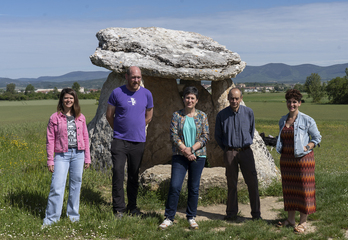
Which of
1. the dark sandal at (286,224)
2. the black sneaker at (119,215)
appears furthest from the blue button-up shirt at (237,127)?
the black sneaker at (119,215)

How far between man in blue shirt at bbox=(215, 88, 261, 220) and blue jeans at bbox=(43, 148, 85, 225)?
2.41m

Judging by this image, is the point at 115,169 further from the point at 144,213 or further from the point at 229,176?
the point at 229,176

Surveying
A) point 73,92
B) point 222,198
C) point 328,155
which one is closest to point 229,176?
point 222,198

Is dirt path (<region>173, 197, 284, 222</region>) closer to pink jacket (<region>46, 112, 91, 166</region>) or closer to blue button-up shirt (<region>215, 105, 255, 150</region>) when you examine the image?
blue button-up shirt (<region>215, 105, 255, 150</region>)

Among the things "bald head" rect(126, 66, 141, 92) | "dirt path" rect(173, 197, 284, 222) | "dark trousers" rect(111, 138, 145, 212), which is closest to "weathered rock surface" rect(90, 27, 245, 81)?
"bald head" rect(126, 66, 141, 92)

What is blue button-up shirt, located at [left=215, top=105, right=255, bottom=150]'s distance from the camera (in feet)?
18.9

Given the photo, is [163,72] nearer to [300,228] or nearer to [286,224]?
[286,224]

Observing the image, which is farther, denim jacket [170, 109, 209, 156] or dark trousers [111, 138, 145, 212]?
dark trousers [111, 138, 145, 212]

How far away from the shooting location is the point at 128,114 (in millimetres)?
5758

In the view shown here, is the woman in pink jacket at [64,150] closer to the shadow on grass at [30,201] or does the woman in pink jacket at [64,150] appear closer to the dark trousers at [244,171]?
the shadow on grass at [30,201]

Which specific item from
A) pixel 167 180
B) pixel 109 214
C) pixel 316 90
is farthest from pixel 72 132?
pixel 316 90

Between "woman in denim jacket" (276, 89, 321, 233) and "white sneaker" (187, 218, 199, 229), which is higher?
"woman in denim jacket" (276, 89, 321, 233)

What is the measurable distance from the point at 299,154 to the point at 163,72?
12.6 ft

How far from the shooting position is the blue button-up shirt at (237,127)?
5754mm
